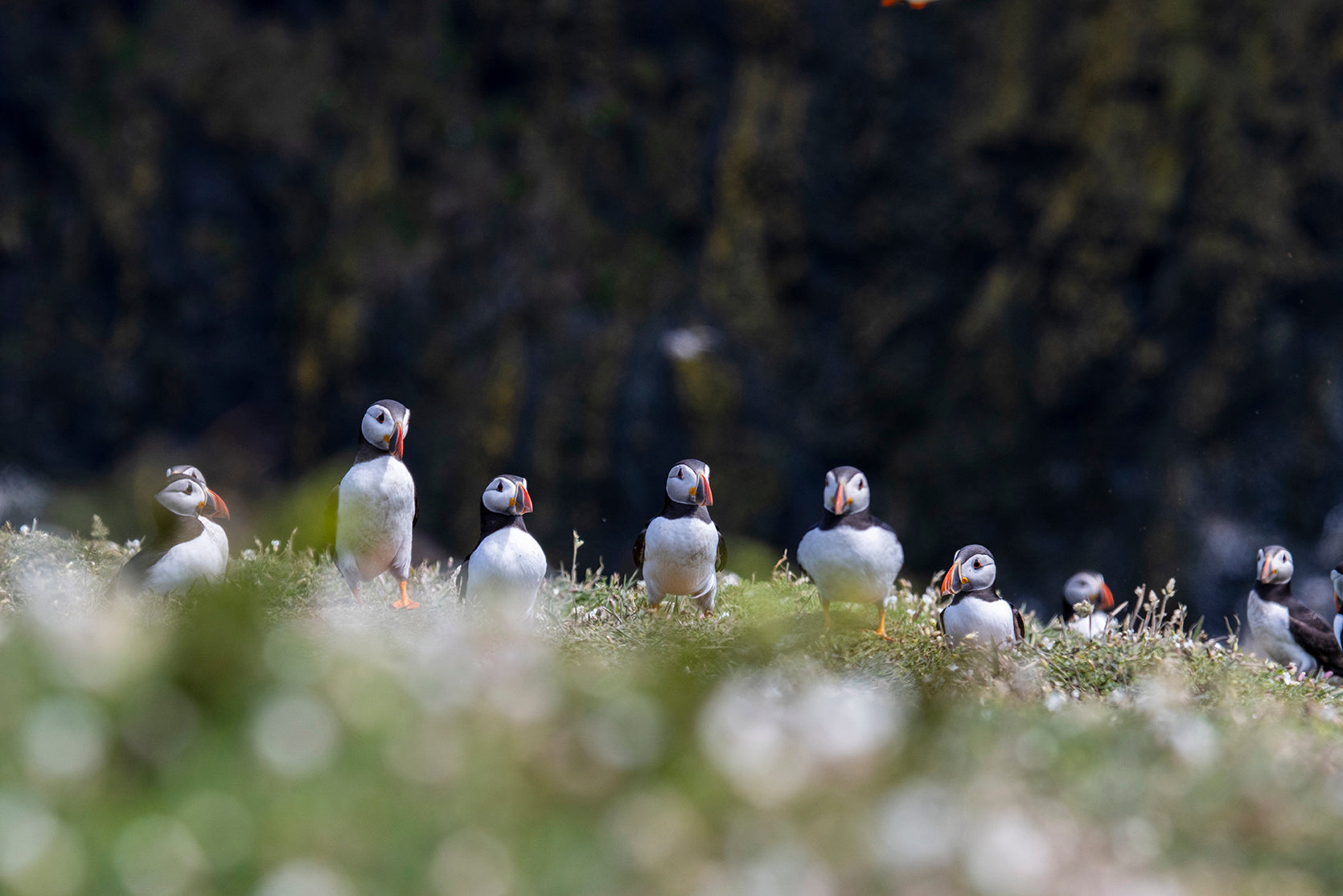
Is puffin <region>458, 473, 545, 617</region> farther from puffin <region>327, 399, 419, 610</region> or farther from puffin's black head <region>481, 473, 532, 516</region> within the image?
puffin <region>327, 399, 419, 610</region>

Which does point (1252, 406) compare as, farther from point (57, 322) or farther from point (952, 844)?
point (57, 322)

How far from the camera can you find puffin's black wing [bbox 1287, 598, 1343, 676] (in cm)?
715

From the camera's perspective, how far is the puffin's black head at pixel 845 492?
5.81m

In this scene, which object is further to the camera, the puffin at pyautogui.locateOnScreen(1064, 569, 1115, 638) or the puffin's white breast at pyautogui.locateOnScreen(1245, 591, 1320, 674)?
the puffin at pyautogui.locateOnScreen(1064, 569, 1115, 638)

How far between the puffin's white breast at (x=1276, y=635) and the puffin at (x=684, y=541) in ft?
12.1

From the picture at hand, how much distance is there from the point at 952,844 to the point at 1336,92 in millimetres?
16128

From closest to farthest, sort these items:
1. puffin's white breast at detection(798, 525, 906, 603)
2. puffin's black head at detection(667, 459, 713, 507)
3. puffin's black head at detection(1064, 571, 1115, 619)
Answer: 1. puffin's white breast at detection(798, 525, 906, 603)
2. puffin's black head at detection(667, 459, 713, 507)
3. puffin's black head at detection(1064, 571, 1115, 619)

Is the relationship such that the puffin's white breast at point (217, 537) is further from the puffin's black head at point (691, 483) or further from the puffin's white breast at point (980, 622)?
the puffin's white breast at point (980, 622)

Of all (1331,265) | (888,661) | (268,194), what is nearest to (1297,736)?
(888,661)

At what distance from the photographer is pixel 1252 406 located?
15797mm

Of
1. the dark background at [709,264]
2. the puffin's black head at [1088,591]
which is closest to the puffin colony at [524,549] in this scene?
the puffin's black head at [1088,591]

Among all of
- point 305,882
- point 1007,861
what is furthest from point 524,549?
point 1007,861

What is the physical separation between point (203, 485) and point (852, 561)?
3.26m

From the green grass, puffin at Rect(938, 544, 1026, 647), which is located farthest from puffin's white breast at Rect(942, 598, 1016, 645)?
the green grass
